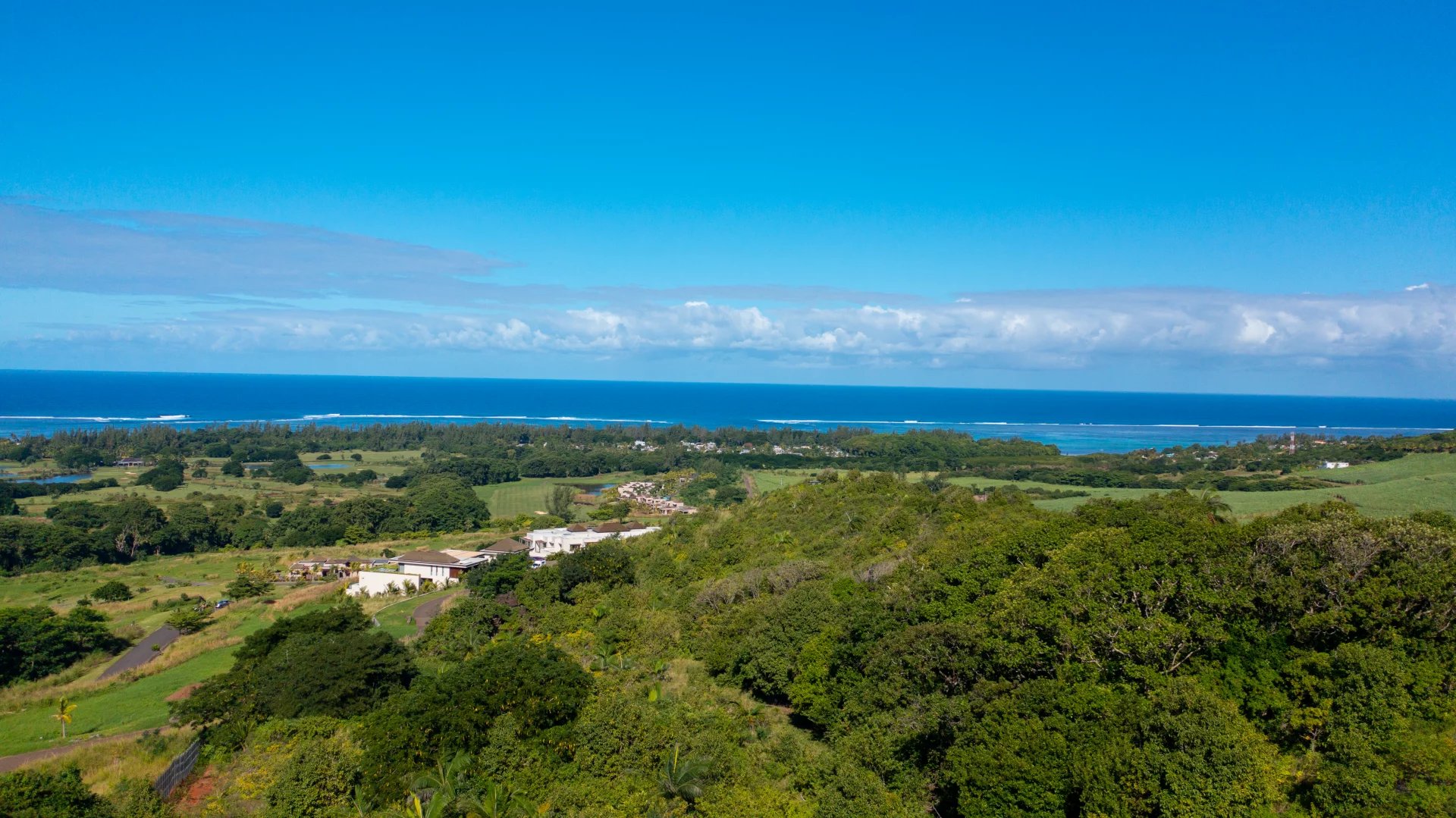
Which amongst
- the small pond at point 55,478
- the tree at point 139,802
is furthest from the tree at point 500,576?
the small pond at point 55,478

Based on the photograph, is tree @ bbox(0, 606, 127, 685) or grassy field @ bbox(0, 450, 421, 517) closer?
tree @ bbox(0, 606, 127, 685)

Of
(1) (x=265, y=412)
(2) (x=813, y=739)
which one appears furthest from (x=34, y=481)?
(1) (x=265, y=412)

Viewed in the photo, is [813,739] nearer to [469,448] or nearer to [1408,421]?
[469,448]

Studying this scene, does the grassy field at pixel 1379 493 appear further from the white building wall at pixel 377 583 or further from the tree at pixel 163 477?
the tree at pixel 163 477

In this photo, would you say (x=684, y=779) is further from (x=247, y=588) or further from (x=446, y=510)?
(x=446, y=510)

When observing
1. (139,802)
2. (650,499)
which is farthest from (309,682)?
(650,499)

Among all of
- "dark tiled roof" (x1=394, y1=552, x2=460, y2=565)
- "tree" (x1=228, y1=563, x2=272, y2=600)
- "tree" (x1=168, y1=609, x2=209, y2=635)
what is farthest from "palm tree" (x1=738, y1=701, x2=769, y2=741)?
"tree" (x1=228, y1=563, x2=272, y2=600)

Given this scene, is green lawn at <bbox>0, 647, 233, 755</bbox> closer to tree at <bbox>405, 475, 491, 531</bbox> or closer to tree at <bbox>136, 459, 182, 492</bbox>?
tree at <bbox>405, 475, 491, 531</bbox>
